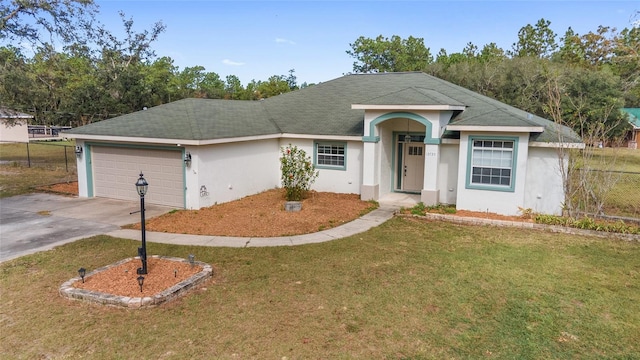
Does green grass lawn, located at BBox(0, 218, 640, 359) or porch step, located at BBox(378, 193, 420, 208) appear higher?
porch step, located at BBox(378, 193, 420, 208)

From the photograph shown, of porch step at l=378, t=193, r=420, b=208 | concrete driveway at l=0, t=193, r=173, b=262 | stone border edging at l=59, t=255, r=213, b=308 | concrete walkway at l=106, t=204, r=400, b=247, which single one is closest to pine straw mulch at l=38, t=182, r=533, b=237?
concrete walkway at l=106, t=204, r=400, b=247

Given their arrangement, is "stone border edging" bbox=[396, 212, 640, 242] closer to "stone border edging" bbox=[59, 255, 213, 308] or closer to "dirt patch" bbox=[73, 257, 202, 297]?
"dirt patch" bbox=[73, 257, 202, 297]

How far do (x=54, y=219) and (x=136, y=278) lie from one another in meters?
6.51

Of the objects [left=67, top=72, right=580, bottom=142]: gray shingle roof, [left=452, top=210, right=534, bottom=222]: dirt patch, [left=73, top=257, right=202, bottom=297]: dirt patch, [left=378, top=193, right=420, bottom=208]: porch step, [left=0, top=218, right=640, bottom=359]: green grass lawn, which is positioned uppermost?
[left=67, top=72, right=580, bottom=142]: gray shingle roof

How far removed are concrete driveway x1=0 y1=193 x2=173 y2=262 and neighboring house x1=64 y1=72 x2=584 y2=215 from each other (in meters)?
0.94

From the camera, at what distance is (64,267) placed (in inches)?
320

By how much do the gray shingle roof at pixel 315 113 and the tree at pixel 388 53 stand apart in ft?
112

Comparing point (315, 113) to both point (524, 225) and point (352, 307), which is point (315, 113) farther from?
point (352, 307)

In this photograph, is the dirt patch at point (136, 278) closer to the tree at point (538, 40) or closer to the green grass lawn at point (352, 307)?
the green grass lawn at point (352, 307)

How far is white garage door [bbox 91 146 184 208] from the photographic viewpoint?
13414 mm

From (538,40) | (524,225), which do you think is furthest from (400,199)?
(538,40)

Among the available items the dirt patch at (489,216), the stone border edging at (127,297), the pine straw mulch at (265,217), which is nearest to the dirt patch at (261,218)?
the pine straw mulch at (265,217)

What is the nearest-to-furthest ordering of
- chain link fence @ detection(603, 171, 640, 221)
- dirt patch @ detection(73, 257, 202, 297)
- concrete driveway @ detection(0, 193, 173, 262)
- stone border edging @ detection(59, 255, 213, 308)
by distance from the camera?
stone border edging @ detection(59, 255, 213, 308) → dirt patch @ detection(73, 257, 202, 297) → concrete driveway @ detection(0, 193, 173, 262) → chain link fence @ detection(603, 171, 640, 221)

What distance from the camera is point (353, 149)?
15.4 m
